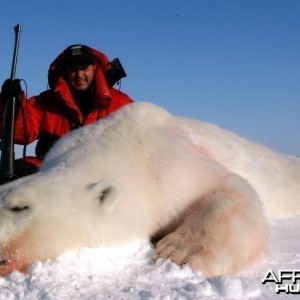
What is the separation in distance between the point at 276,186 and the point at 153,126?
1651 millimetres

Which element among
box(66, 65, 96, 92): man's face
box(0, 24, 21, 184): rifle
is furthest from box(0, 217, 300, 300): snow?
box(66, 65, 96, 92): man's face

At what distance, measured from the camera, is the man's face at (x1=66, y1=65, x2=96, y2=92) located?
201 inches

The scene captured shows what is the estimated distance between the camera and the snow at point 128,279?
205 cm

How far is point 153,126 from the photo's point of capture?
11.7ft

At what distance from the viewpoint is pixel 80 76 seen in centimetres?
512

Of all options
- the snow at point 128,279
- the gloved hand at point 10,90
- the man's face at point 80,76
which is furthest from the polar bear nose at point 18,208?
the man's face at point 80,76

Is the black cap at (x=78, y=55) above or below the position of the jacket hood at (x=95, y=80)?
above

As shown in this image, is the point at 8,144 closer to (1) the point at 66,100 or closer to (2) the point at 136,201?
(1) the point at 66,100

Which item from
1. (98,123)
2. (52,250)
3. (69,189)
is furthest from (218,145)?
(52,250)

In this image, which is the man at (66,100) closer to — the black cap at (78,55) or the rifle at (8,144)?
the black cap at (78,55)

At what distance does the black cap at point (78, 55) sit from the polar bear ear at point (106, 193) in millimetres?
2492

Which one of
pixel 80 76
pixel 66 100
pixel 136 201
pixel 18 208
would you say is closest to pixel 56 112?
pixel 66 100

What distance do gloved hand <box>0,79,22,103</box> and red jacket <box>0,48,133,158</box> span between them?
13 centimetres

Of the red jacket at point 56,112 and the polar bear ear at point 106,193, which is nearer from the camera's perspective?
the polar bear ear at point 106,193
